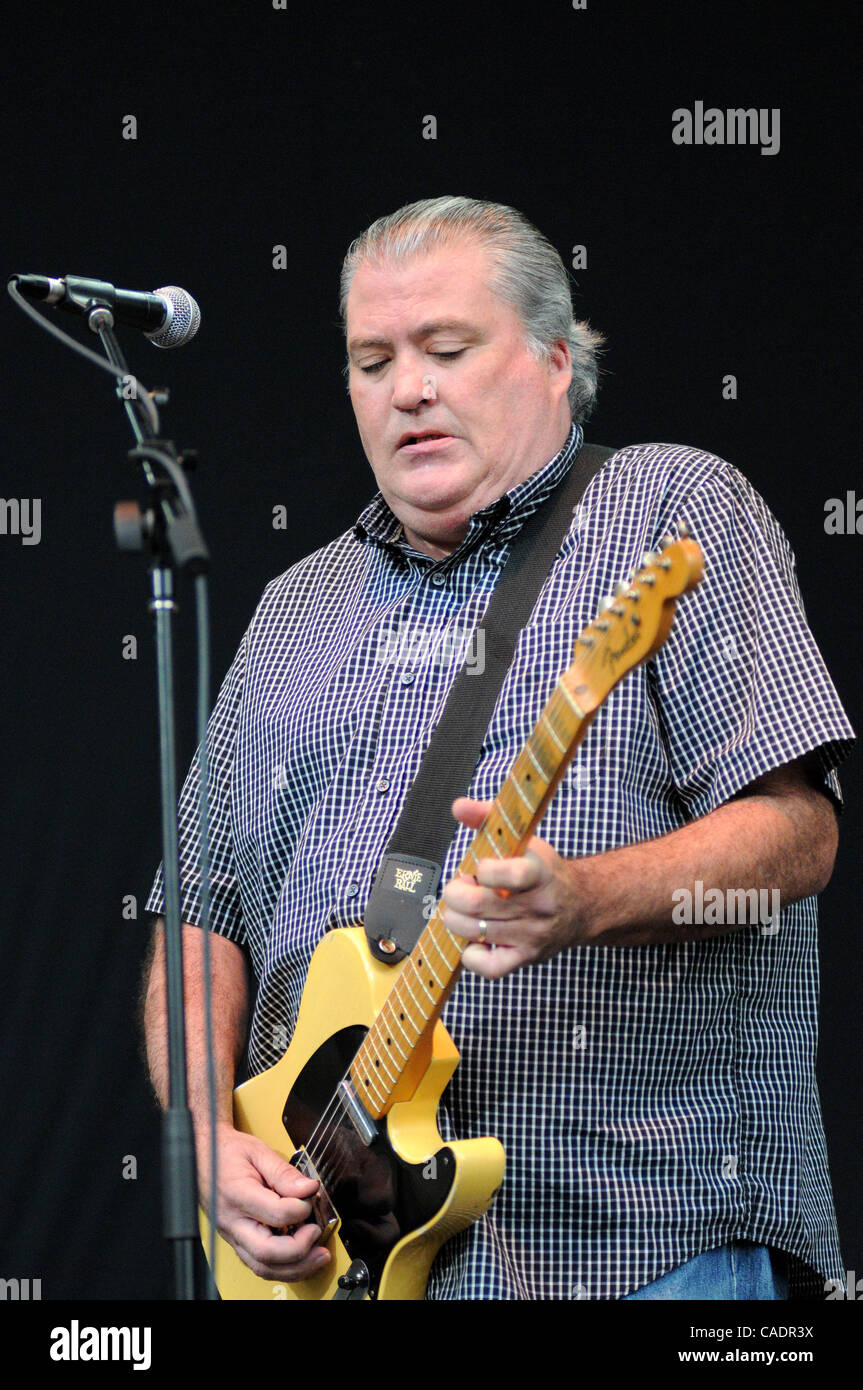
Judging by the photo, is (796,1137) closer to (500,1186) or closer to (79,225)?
(500,1186)

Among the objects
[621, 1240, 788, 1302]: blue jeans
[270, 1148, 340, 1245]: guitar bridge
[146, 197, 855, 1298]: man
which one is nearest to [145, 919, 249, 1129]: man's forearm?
[146, 197, 855, 1298]: man

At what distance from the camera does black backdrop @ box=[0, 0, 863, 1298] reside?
305 centimetres

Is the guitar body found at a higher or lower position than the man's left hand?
lower

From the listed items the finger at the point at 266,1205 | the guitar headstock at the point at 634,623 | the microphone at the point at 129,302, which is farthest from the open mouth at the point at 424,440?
the finger at the point at 266,1205

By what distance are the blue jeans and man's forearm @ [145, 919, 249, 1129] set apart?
674mm

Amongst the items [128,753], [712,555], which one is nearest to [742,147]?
[712,555]

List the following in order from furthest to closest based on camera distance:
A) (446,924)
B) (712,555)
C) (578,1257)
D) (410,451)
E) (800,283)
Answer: (800,283)
(410,451)
(712,555)
(578,1257)
(446,924)

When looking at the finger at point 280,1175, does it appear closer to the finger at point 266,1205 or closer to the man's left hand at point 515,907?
the finger at point 266,1205

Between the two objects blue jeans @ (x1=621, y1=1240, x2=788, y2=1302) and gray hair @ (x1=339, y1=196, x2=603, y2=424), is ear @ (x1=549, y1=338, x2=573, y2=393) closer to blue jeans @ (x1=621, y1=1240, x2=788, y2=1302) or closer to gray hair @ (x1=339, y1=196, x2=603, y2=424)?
gray hair @ (x1=339, y1=196, x2=603, y2=424)

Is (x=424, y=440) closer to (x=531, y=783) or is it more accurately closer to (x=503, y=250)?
(x=503, y=250)

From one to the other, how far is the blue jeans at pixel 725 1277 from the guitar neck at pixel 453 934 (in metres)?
A: 0.36

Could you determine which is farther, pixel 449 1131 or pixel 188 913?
pixel 188 913

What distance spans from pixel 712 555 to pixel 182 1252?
1022mm

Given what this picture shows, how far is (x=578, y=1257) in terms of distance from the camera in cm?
180
